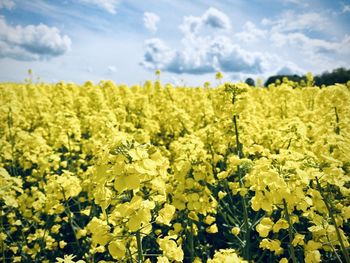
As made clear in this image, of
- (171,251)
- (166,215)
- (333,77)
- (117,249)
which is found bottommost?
(171,251)

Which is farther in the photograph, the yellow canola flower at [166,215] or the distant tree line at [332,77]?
the distant tree line at [332,77]

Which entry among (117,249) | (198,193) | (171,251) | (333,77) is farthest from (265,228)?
(333,77)

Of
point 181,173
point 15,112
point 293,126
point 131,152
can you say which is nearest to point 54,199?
point 181,173

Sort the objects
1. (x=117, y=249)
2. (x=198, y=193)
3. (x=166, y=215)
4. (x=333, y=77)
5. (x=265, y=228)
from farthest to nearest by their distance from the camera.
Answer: (x=333, y=77), (x=198, y=193), (x=265, y=228), (x=166, y=215), (x=117, y=249)

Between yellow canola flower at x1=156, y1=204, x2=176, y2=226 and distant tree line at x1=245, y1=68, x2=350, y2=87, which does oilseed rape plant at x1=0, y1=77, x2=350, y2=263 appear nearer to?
yellow canola flower at x1=156, y1=204, x2=176, y2=226

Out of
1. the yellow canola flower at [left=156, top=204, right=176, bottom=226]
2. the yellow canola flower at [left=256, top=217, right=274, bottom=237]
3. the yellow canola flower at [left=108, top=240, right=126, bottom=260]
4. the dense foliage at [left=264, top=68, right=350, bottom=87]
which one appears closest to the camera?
the yellow canola flower at [left=108, top=240, right=126, bottom=260]

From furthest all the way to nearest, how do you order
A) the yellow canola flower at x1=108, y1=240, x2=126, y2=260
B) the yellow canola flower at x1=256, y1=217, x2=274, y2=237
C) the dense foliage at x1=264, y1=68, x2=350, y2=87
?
the dense foliage at x1=264, y1=68, x2=350, y2=87
the yellow canola flower at x1=256, y1=217, x2=274, y2=237
the yellow canola flower at x1=108, y1=240, x2=126, y2=260

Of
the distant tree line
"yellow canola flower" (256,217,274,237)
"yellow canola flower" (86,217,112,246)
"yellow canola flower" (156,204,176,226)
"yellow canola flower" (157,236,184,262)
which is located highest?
the distant tree line

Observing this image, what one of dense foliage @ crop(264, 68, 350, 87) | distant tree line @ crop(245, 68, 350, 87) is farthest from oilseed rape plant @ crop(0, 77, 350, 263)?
dense foliage @ crop(264, 68, 350, 87)

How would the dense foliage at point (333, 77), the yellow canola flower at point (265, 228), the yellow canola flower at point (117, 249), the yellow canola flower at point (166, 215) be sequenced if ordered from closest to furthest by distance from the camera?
the yellow canola flower at point (117, 249) < the yellow canola flower at point (166, 215) < the yellow canola flower at point (265, 228) < the dense foliage at point (333, 77)

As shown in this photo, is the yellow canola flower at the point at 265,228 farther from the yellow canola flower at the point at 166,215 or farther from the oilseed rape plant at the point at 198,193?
the yellow canola flower at the point at 166,215

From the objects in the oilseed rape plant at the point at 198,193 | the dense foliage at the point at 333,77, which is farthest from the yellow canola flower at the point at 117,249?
the dense foliage at the point at 333,77

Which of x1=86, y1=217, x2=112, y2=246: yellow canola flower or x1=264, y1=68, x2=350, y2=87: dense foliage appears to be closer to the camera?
x1=86, y1=217, x2=112, y2=246: yellow canola flower

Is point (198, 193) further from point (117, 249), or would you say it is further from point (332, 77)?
point (332, 77)
